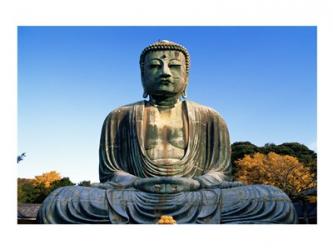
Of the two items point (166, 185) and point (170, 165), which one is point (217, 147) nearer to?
point (170, 165)

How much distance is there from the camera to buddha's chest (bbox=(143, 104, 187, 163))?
12258 mm

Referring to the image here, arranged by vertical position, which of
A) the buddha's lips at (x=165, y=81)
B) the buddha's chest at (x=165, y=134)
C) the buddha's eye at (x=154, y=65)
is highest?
the buddha's eye at (x=154, y=65)

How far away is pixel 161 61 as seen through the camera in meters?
12.6

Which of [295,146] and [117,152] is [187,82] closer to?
[117,152]

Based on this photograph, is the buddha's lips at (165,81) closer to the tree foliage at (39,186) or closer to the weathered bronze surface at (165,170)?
the weathered bronze surface at (165,170)

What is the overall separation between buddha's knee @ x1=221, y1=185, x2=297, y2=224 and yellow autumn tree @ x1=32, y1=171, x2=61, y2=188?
13.7 m

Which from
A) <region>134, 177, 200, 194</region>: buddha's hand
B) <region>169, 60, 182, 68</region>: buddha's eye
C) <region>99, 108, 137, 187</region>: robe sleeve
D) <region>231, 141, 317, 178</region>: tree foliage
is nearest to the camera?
<region>134, 177, 200, 194</region>: buddha's hand

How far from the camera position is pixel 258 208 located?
10977mm

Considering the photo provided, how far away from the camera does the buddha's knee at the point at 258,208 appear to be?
10.9 meters

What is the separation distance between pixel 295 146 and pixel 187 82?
44.6 feet

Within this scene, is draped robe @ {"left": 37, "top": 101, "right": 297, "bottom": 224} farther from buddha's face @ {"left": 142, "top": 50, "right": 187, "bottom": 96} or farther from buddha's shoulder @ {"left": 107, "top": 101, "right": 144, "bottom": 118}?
buddha's face @ {"left": 142, "top": 50, "right": 187, "bottom": 96}

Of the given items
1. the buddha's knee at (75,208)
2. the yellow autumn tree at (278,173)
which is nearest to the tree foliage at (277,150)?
the yellow autumn tree at (278,173)

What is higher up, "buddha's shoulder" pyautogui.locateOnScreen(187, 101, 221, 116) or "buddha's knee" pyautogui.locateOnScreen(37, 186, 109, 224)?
"buddha's shoulder" pyautogui.locateOnScreen(187, 101, 221, 116)

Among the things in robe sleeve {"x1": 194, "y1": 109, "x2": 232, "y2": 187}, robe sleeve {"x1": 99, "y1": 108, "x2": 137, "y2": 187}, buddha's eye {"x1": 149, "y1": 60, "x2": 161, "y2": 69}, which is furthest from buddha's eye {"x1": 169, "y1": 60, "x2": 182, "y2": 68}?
robe sleeve {"x1": 99, "y1": 108, "x2": 137, "y2": 187}
